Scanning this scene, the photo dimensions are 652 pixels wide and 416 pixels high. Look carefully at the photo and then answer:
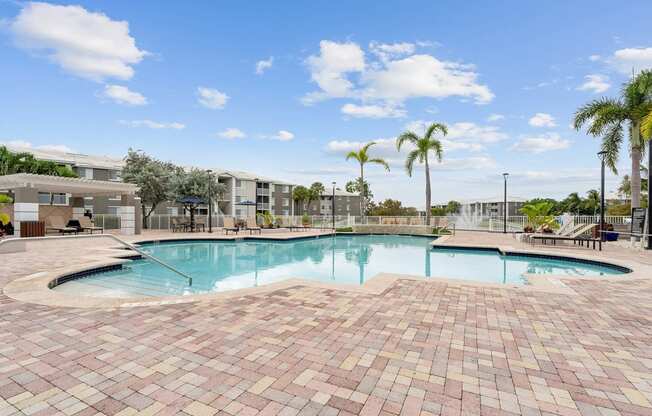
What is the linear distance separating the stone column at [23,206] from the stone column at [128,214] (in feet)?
14.2

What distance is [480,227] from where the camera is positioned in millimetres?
21281

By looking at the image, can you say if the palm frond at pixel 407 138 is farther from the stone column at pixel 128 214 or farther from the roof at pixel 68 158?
the roof at pixel 68 158

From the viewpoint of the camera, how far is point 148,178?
2089 cm

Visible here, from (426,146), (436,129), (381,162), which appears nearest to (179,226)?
(381,162)

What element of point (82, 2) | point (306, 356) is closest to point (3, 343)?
point (306, 356)

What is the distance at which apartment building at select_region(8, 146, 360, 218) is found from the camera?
28.7 m

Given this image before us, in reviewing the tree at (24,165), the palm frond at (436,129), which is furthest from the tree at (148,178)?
the palm frond at (436,129)

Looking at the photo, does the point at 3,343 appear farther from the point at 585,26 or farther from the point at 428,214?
the point at 428,214

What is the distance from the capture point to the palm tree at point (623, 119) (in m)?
13.6

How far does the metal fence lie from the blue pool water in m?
7.29

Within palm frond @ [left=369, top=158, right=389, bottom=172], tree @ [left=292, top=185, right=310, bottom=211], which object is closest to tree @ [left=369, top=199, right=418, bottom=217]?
tree @ [left=292, top=185, right=310, bottom=211]

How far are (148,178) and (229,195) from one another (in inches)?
723

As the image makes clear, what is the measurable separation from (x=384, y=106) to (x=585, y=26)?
10.00 metres

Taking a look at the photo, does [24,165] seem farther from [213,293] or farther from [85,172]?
[213,293]
